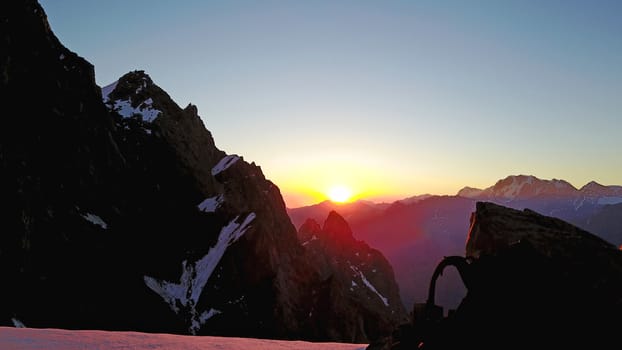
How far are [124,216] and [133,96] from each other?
29.7 meters

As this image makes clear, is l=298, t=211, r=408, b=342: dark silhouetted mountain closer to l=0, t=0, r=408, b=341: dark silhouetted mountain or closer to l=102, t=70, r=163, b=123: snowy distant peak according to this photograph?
l=0, t=0, r=408, b=341: dark silhouetted mountain

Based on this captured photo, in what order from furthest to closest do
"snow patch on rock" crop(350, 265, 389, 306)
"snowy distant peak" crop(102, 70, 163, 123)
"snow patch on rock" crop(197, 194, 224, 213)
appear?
"snow patch on rock" crop(350, 265, 389, 306)
"snowy distant peak" crop(102, 70, 163, 123)
"snow patch on rock" crop(197, 194, 224, 213)

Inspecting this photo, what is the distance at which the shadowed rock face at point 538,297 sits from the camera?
5.19 meters

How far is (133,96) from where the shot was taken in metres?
89.2

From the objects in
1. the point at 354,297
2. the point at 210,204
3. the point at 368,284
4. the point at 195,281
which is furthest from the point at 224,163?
the point at 368,284

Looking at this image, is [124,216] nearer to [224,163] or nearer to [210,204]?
[210,204]

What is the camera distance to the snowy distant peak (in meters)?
84.4

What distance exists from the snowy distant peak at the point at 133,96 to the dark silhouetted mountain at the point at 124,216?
32 centimetres

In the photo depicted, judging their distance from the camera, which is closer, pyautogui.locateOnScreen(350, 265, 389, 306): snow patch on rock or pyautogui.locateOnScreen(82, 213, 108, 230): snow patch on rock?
pyautogui.locateOnScreen(82, 213, 108, 230): snow patch on rock

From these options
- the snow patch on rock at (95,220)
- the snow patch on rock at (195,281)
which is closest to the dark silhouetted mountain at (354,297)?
the snow patch on rock at (195,281)

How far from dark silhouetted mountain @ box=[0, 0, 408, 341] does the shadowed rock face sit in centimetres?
4937

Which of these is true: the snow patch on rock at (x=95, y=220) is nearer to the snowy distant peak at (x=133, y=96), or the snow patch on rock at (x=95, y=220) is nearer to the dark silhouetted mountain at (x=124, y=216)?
the dark silhouetted mountain at (x=124, y=216)

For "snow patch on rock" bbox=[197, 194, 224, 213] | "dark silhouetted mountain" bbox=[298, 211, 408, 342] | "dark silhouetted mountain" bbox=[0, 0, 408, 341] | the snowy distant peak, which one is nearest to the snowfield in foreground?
"dark silhouetted mountain" bbox=[298, 211, 408, 342]

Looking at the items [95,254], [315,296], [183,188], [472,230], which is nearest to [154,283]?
[95,254]
